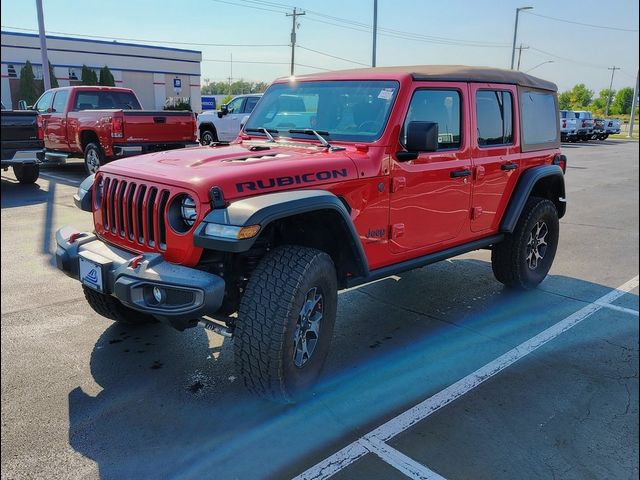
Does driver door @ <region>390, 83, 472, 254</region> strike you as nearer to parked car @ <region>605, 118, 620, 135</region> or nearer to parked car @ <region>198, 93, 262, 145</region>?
parked car @ <region>198, 93, 262, 145</region>

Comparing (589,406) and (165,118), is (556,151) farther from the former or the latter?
(165,118)

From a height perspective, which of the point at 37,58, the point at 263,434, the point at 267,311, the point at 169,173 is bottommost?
the point at 263,434

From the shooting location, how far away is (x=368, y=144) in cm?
379

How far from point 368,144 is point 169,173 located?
1.37 m

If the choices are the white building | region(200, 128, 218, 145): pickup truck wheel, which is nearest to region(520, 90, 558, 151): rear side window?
region(200, 128, 218, 145): pickup truck wheel

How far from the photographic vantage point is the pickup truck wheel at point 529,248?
5188 mm

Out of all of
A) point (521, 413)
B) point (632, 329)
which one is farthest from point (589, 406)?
point (632, 329)

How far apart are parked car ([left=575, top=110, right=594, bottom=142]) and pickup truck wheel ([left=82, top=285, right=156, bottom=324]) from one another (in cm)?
3295

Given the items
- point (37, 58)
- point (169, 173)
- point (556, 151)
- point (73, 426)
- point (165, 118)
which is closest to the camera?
point (73, 426)

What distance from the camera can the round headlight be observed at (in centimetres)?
305

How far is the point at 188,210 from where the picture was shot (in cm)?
308

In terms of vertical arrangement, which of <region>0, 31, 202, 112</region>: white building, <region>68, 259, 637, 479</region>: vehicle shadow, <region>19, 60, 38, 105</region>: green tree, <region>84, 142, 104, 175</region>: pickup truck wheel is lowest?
<region>68, 259, 637, 479</region>: vehicle shadow

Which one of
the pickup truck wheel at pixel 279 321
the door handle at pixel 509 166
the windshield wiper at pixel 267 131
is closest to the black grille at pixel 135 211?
the pickup truck wheel at pixel 279 321

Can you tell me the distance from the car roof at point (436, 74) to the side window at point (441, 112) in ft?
0.37
